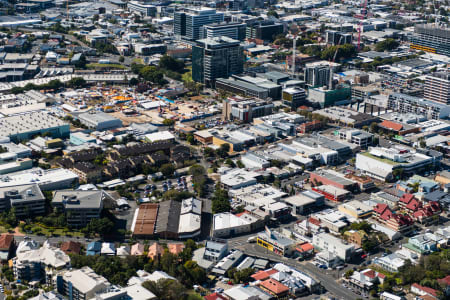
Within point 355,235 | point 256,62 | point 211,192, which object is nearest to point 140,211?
point 211,192

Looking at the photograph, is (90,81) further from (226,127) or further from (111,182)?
(111,182)

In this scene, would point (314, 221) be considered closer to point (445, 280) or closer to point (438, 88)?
point (445, 280)

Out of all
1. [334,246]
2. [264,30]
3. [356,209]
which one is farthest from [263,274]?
[264,30]

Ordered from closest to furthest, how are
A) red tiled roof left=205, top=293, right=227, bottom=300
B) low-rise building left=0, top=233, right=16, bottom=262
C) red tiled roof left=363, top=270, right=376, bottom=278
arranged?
red tiled roof left=205, top=293, right=227, bottom=300, red tiled roof left=363, top=270, right=376, bottom=278, low-rise building left=0, top=233, right=16, bottom=262

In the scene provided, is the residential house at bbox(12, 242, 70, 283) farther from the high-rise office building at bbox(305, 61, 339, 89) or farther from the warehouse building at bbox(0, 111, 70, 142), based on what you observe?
the high-rise office building at bbox(305, 61, 339, 89)

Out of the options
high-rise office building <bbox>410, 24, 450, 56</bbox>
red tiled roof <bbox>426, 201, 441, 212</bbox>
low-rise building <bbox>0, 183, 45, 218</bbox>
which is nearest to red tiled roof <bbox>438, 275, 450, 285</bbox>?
red tiled roof <bbox>426, 201, 441, 212</bbox>

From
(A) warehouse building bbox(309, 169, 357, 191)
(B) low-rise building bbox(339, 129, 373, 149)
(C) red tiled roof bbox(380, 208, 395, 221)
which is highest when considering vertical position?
(B) low-rise building bbox(339, 129, 373, 149)

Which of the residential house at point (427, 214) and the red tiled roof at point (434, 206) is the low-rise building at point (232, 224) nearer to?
the residential house at point (427, 214)
